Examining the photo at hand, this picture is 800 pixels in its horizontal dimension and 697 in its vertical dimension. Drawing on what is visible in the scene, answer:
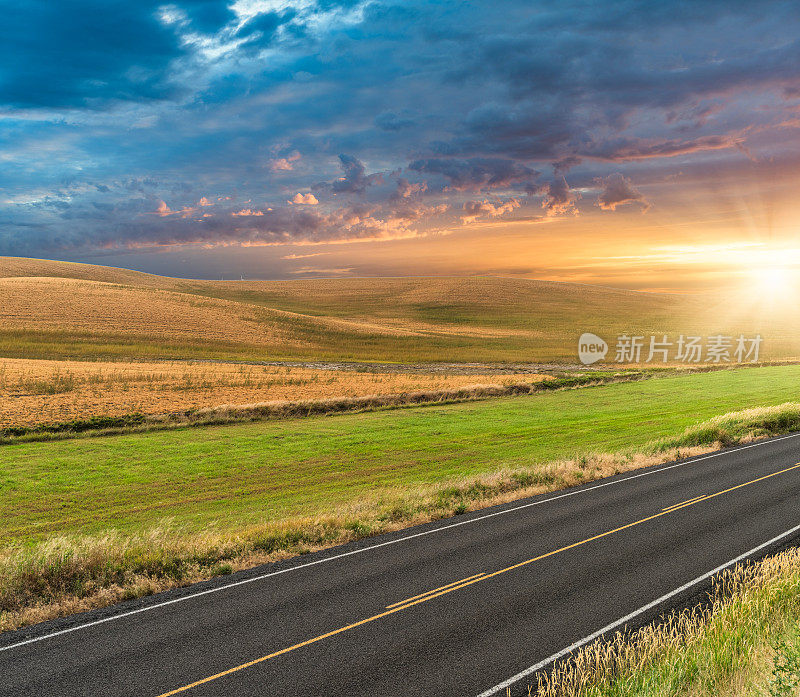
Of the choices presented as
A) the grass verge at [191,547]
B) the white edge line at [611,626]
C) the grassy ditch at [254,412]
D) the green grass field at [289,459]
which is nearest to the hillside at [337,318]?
the grassy ditch at [254,412]

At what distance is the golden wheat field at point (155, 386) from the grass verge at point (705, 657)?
29.8 m

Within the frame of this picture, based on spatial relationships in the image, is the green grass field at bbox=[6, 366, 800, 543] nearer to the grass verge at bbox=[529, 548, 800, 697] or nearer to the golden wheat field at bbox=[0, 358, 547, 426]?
the golden wheat field at bbox=[0, 358, 547, 426]

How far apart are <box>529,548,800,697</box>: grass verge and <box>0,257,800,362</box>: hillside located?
68243 millimetres

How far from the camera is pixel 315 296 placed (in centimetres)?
17088

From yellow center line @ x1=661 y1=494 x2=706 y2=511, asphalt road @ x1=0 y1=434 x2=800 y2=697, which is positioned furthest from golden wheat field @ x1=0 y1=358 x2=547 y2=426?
yellow center line @ x1=661 y1=494 x2=706 y2=511

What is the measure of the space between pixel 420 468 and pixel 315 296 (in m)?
150

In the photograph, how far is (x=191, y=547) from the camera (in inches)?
540

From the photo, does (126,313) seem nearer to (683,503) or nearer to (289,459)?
(289,459)

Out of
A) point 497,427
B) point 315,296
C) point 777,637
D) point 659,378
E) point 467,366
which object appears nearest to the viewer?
point 777,637

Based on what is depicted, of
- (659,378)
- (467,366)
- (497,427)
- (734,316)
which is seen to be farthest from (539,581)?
(734,316)

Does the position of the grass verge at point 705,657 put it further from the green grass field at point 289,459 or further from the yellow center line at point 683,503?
the green grass field at point 289,459

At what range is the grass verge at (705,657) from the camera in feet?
25.5

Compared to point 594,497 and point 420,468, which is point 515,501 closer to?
point 594,497

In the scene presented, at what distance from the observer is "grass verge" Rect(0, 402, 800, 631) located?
11.6 meters
